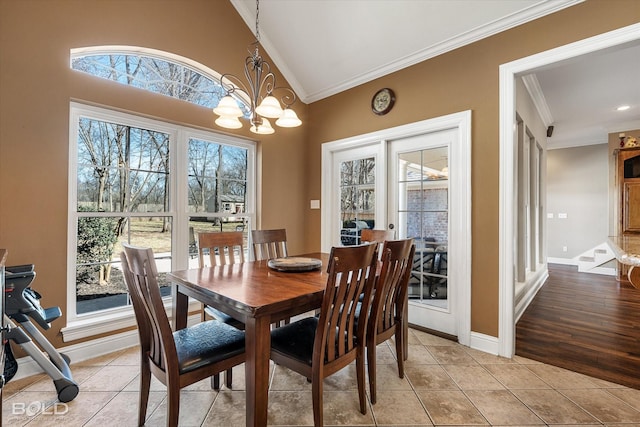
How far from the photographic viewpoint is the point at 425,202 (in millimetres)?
2980

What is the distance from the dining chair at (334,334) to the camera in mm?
1382

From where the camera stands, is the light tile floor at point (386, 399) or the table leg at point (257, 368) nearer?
the table leg at point (257, 368)

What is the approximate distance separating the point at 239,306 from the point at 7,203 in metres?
1.95

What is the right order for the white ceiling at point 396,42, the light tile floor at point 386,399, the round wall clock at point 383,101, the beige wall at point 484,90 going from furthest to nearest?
the round wall clock at point 383,101 < the white ceiling at point 396,42 < the beige wall at point 484,90 < the light tile floor at point 386,399

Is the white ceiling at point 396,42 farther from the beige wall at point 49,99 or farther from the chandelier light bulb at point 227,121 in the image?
the chandelier light bulb at point 227,121

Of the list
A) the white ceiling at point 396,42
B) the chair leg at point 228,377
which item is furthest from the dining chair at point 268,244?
the white ceiling at point 396,42

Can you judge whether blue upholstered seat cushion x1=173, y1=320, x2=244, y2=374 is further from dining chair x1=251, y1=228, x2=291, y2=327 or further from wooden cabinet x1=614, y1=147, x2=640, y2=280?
wooden cabinet x1=614, y1=147, x2=640, y2=280

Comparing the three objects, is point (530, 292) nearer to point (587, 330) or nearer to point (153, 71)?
point (587, 330)

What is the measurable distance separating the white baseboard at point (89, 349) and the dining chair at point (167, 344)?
3.75 feet

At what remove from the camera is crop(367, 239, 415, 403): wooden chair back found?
1688 millimetres

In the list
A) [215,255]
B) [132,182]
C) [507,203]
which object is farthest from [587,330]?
[132,182]

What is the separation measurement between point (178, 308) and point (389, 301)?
1.37 metres

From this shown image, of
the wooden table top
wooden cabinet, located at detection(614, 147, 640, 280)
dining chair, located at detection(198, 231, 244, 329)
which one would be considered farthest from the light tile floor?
wooden cabinet, located at detection(614, 147, 640, 280)

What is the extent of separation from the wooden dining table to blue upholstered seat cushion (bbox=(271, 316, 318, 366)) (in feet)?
0.73
